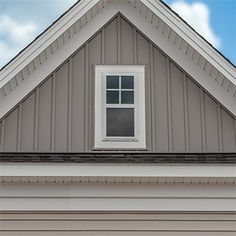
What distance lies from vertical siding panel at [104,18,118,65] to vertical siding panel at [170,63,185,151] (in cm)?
102

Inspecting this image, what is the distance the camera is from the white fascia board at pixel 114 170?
6.62 meters

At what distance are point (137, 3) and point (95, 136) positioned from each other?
2.53 meters

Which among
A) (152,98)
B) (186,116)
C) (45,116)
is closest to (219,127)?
(186,116)

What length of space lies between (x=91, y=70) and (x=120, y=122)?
105 cm

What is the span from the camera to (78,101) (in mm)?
7555

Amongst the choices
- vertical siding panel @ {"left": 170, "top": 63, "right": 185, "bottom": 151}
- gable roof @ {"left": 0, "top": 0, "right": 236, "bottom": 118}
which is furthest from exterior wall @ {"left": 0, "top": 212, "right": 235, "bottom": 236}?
gable roof @ {"left": 0, "top": 0, "right": 236, "bottom": 118}

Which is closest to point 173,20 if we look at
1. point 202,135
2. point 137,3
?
point 137,3

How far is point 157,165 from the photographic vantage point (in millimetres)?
6676

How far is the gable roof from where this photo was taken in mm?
7395

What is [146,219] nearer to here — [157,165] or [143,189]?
[143,189]

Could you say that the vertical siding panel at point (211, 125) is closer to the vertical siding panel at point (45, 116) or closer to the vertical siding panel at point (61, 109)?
the vertical siding panel at point (61, 109)

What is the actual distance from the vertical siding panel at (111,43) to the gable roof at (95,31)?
155 mm

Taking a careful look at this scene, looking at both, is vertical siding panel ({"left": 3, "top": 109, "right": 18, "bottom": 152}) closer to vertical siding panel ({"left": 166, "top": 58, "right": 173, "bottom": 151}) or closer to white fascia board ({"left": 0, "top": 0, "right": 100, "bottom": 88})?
white fascia board ({"left": 0, "top": 0, "right": 100, "bottom": 88})

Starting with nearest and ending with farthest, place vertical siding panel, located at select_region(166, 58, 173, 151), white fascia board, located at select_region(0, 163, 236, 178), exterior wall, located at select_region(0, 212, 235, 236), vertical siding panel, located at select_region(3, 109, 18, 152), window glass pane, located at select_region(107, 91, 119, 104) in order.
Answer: white fascia board, located at select_region(0, 163, 236, 178) → exterior wall, located at select_region(0, 212, 235, 236) → vertical siding panel, located at select_region(3, 109, 18, 152) → vertical siding panel, located at select_region(166, 58, 173, 151) → window glass pane, located at select_region(107, 91, 119, 104)
